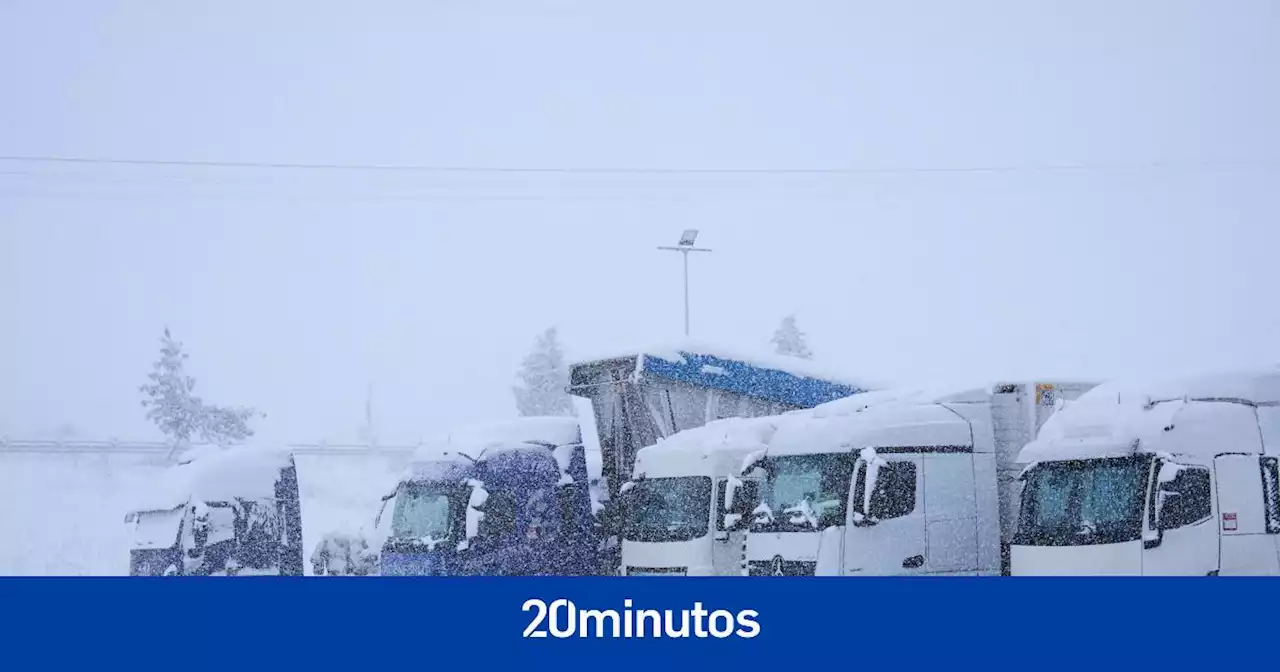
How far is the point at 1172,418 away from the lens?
8.18m

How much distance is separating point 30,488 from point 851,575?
5.48 meters

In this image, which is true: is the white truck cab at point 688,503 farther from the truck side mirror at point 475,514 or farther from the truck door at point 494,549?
the truck side mirror at point 475,514

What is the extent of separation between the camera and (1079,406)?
28.6 feet

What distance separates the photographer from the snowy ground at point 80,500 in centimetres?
922

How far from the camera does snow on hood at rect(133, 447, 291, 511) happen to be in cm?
1093

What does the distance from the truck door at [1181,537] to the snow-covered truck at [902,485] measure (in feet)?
4.49

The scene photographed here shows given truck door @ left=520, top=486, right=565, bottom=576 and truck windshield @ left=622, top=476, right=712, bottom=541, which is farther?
truck door @ left=520, top=486, right=565, bottom=576

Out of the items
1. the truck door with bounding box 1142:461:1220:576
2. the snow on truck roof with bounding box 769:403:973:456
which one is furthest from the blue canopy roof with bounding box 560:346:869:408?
the truck door with bounding box 1142:461:1220:576

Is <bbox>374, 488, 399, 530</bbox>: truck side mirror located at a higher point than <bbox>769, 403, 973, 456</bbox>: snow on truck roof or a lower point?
lower

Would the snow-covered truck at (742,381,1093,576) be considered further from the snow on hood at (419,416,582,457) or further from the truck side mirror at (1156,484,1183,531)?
the snow on hood at (419,416,582,457)
